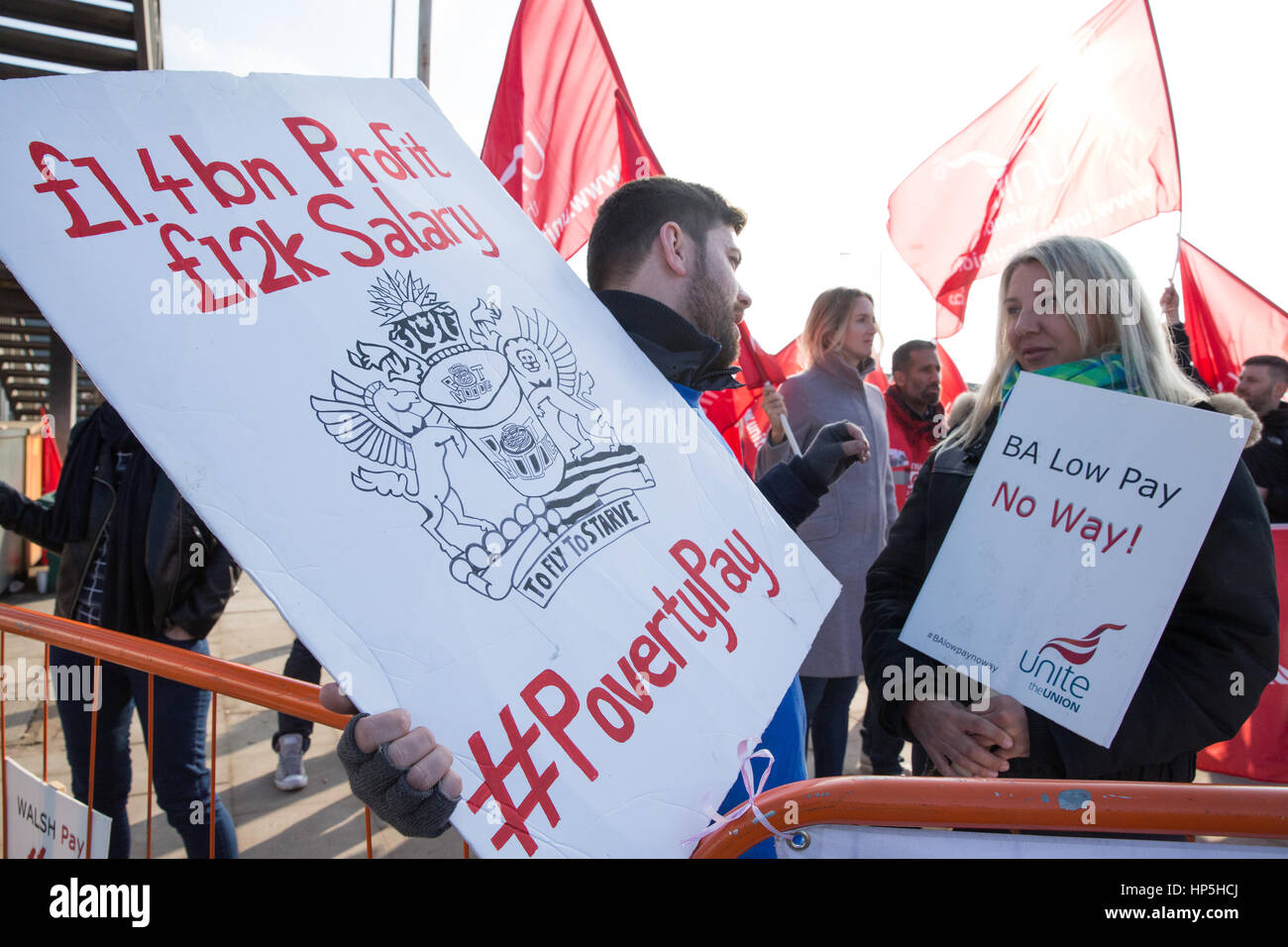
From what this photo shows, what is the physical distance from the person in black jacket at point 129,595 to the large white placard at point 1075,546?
218cm

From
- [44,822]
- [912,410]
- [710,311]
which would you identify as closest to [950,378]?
[912,410]

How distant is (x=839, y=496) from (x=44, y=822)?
277cm

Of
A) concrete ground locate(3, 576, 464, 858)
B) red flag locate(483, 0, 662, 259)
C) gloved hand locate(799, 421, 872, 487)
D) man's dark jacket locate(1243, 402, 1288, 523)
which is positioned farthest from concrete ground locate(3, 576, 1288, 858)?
red flag locate(483, 0, 662, 259)

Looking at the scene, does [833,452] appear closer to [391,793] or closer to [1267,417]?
[391,793]

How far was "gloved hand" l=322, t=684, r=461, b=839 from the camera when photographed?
2.59ft

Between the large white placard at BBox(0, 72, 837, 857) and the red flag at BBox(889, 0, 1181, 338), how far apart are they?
353 centimetres

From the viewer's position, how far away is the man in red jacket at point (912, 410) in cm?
431

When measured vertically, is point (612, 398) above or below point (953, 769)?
above

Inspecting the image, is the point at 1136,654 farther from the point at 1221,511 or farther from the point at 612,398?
the point at 612,398

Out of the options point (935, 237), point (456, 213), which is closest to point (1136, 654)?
point (456, 213)

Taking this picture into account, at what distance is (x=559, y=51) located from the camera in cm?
356

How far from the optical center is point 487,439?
105cm

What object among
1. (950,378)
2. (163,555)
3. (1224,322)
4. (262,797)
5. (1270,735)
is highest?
(1224,322)
